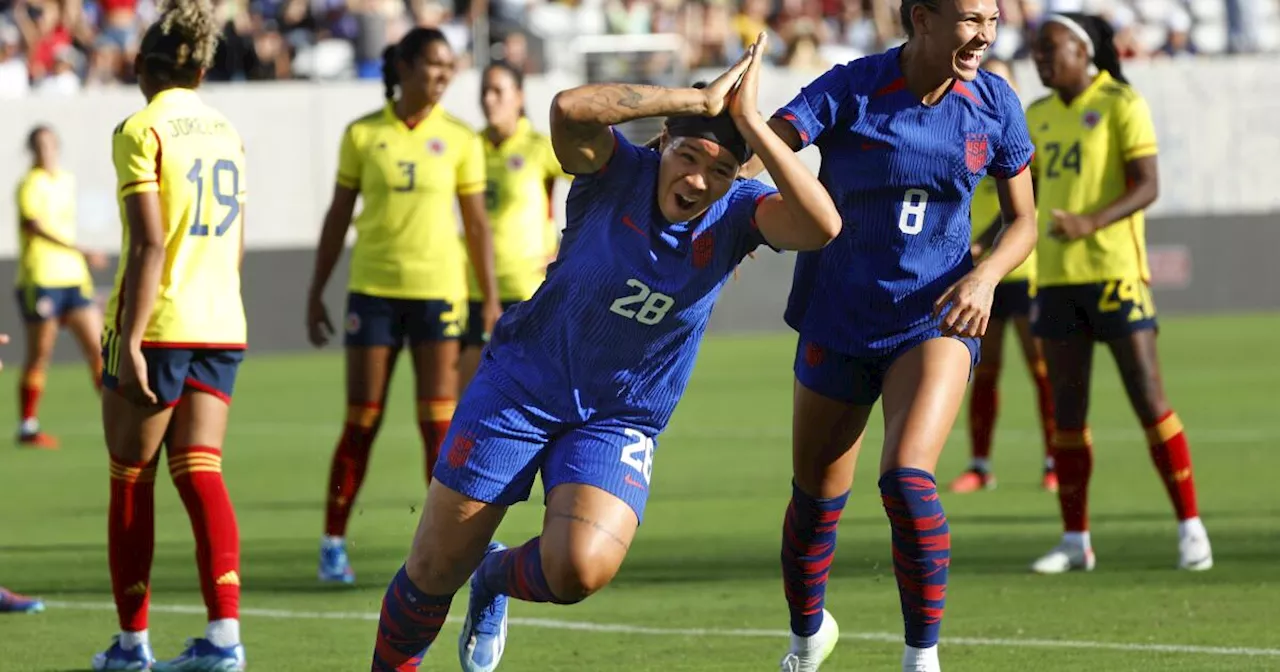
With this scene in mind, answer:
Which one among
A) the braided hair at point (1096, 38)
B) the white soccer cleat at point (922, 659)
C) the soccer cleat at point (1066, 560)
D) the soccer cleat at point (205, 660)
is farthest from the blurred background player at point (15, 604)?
the braided hair at point (1096, 38)

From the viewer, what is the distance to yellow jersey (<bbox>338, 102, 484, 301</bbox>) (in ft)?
32.2

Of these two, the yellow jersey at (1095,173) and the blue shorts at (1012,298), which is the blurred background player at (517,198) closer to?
the blue shorts at (1012,298)

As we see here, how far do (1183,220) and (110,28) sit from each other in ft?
45.6

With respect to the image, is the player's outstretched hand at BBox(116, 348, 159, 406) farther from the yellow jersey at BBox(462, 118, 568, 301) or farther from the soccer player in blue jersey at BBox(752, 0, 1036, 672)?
the yellow jersey at BBox(462, 118, 568, 301)

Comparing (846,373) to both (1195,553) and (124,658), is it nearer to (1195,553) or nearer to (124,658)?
(124,658)

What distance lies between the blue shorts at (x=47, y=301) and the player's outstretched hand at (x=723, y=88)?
12.2 meters

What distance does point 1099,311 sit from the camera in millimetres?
9258

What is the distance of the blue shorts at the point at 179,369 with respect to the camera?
7113 millimetres

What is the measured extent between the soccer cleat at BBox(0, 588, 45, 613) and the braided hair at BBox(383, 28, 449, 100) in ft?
9.43

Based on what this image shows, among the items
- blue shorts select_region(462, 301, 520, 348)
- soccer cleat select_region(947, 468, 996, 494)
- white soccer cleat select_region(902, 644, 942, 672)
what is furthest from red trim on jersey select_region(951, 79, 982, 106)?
soccer cleat select_region(947, 468, 996, 494)

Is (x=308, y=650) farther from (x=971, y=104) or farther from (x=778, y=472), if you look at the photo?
(x=778, y=472)

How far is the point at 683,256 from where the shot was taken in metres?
5.76

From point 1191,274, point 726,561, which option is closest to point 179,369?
point 726,561

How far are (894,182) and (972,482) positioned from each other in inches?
233
